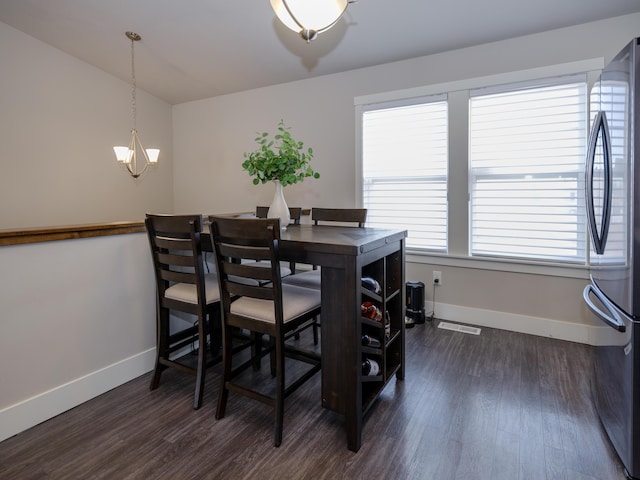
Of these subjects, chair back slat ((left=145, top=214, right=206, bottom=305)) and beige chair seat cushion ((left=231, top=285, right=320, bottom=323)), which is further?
chair back slat ((left=145, top=214, right=206, bottom=305))

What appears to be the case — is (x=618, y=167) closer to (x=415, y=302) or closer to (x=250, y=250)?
(x=250, y=250)

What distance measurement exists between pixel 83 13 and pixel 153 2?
0.83 metres

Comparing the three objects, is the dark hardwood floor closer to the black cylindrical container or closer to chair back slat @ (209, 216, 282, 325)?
chair back slat @ (209, 216, 282, 325)

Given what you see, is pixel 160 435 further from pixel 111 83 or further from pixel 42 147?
pixel 111 83

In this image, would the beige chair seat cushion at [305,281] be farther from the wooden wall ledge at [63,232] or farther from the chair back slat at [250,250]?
the wooden wall ledge at [63,232]

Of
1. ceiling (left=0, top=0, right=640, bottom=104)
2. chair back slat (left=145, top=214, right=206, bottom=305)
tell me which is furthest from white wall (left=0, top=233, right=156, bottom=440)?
ceiling (left=0, top=0, right=640, bottom=104)

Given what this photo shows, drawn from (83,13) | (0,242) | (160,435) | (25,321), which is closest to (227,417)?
(160,435)

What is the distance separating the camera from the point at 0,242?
1709 millimetres

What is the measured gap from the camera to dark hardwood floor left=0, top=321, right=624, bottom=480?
1562 mm

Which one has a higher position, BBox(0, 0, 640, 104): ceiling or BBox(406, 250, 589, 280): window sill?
BBox(0, 0, 640, 104): ceiling

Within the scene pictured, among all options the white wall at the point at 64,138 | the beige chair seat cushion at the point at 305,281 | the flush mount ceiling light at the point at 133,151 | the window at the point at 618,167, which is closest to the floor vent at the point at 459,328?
the beige chair seat cushion at the point at 305,281

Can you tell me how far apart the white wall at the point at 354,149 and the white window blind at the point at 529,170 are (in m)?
0.18

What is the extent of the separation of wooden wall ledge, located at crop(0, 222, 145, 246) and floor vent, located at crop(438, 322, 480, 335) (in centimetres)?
255

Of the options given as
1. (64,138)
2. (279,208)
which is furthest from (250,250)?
(64,138)
